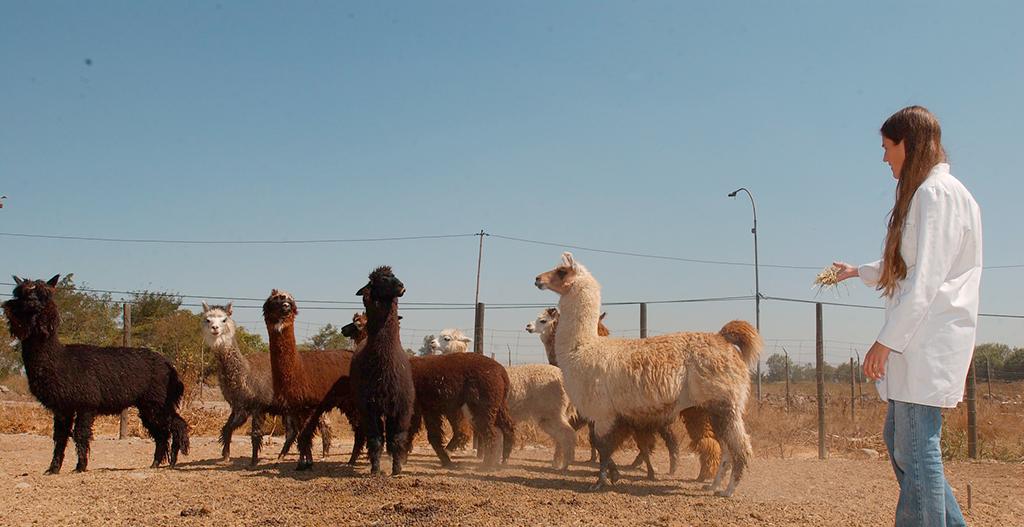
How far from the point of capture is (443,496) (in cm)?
686

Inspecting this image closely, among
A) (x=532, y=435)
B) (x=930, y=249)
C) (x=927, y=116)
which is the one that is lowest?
(x=532, y=435)

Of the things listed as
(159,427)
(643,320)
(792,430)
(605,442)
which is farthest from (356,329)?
(792,430)

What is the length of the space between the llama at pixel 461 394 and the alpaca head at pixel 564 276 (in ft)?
6.04

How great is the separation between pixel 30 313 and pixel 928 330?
364 inches

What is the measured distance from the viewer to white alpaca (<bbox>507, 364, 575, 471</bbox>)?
11117mm

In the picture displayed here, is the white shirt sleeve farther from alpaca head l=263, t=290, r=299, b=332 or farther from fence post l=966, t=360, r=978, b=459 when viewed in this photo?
fence post l=966, t=360, r=978, b=459

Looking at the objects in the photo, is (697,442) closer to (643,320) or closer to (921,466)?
(643,320)

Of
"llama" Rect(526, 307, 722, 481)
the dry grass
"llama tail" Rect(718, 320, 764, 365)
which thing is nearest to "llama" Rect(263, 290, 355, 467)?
"llama" Rect(526, 307, 722, 481)

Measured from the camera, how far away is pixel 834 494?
8109 mm

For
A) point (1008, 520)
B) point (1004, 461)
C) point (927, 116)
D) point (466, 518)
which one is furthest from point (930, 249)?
point (1004, 461)

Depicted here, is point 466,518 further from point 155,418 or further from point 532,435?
point 532,435

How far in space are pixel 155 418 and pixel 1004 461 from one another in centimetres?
1248

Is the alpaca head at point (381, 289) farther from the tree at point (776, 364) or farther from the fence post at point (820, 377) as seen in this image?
the tree at point (776, 364)

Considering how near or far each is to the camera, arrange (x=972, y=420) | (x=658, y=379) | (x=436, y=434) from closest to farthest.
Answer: (x=658, y=379) < (x=436, y=434) < (x=972, y=420)
